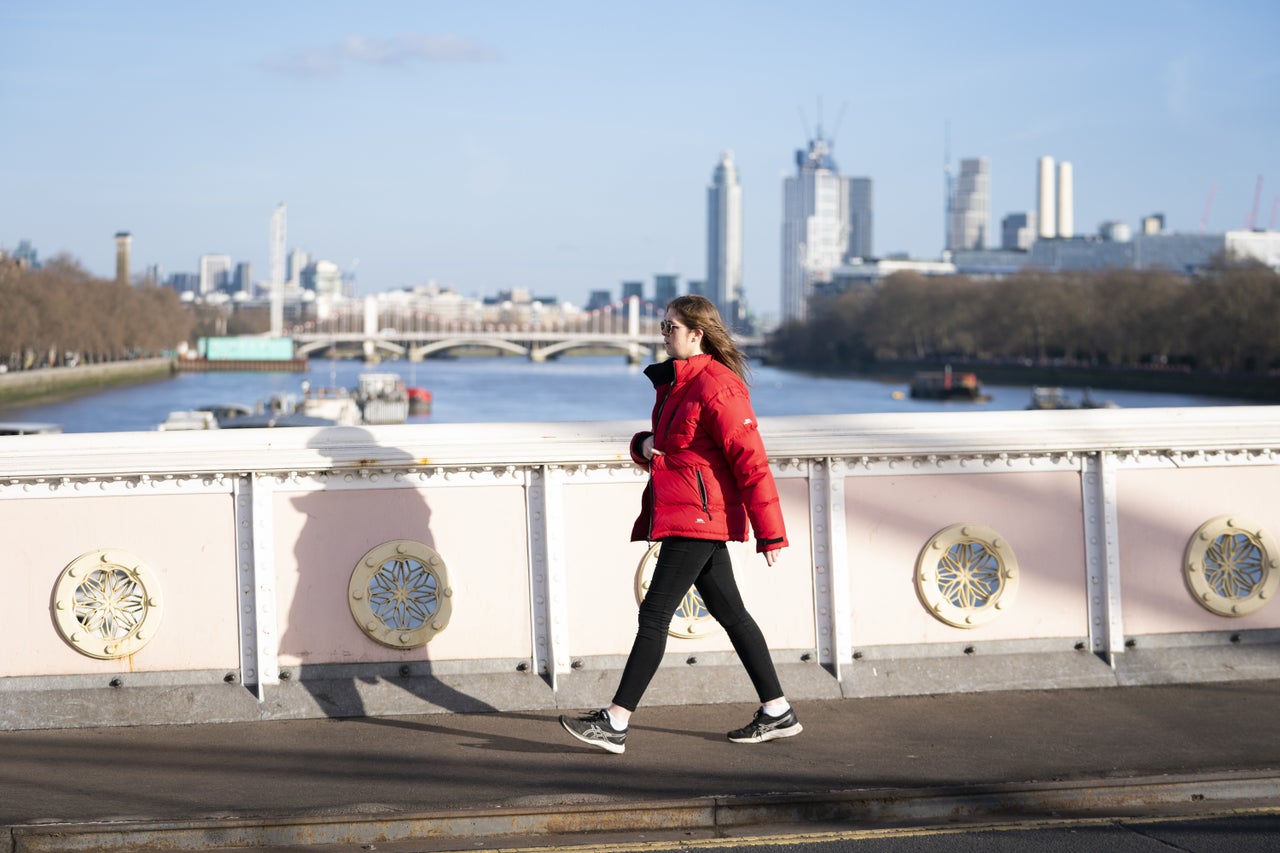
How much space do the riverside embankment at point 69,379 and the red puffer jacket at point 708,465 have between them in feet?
237

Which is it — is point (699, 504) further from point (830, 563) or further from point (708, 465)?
point (830, 563)

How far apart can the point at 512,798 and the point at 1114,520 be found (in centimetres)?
267

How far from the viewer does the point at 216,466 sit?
524 centimetres

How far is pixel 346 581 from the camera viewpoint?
5.38 metres

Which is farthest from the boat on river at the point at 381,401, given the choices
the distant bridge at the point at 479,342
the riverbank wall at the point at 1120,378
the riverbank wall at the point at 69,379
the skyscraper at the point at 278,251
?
the skyscraper at the point at 278,251

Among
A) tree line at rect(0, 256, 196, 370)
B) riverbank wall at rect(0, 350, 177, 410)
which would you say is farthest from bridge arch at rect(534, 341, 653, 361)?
tree line at rect(0, 256, 196, 370)

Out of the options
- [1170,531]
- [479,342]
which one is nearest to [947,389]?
[479,342]

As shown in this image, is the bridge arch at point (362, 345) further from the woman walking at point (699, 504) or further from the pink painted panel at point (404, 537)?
the woman walking at point (699, 504)

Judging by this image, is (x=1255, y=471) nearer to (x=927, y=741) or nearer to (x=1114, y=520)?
(x=1114, y=520)

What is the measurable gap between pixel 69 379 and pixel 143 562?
8672cm

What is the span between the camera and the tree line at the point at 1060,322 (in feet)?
275

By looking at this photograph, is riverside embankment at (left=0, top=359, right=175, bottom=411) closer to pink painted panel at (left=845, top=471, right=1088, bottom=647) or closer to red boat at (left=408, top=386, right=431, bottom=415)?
red boat at (left=408, top=386, right=431, bottom=415)

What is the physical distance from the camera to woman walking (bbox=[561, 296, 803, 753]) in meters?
4.70

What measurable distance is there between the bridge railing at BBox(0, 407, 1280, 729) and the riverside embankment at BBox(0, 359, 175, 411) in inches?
2805
